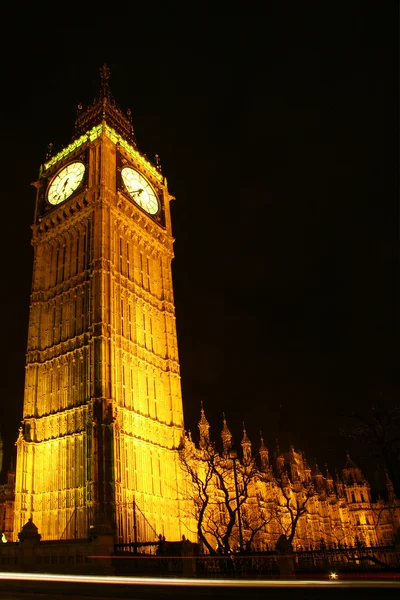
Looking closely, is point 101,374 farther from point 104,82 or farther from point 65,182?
point 104,82

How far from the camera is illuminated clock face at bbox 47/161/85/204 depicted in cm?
5247

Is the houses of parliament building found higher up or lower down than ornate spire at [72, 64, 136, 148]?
lower down

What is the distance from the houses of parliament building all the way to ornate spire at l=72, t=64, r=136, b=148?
0.26 m

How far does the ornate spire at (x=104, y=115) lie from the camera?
5844cm

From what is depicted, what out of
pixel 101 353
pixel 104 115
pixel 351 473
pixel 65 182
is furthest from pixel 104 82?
pixel 351 473

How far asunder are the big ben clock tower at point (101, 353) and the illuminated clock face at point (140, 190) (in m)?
0.18

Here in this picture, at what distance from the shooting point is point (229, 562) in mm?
19953

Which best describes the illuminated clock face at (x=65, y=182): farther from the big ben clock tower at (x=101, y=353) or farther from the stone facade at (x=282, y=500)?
the stone facade at (x=282, y=500)

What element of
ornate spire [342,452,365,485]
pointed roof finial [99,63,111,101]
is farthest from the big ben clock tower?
ornate spire [342,452,365,485]

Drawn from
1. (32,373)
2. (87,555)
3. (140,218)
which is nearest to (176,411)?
(32,373)

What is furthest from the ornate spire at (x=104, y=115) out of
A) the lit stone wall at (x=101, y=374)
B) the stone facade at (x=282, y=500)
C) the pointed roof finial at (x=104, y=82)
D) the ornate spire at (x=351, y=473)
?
the ornate spire at (x=351, y=473)

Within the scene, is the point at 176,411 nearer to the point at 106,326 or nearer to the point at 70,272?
the point at 106,326

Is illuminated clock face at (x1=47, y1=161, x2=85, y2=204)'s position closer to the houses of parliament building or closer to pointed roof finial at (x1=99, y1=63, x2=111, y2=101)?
the houses of parliament building

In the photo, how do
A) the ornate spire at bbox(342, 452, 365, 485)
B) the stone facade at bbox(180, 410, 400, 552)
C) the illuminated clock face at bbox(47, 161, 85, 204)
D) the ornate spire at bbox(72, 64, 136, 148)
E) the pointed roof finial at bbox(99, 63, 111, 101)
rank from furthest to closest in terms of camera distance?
the ornate spire at bbox(342, 452, 365, 485) → the pointed roof finial at bbox(99, 63, 111, 101) → the ornate spire at bbox(72, 64, 136, 148) → the illuminated clock face at bbox(47, 161, 85, 204) → the stone facade at bbox(180, 410, 400, 552)
